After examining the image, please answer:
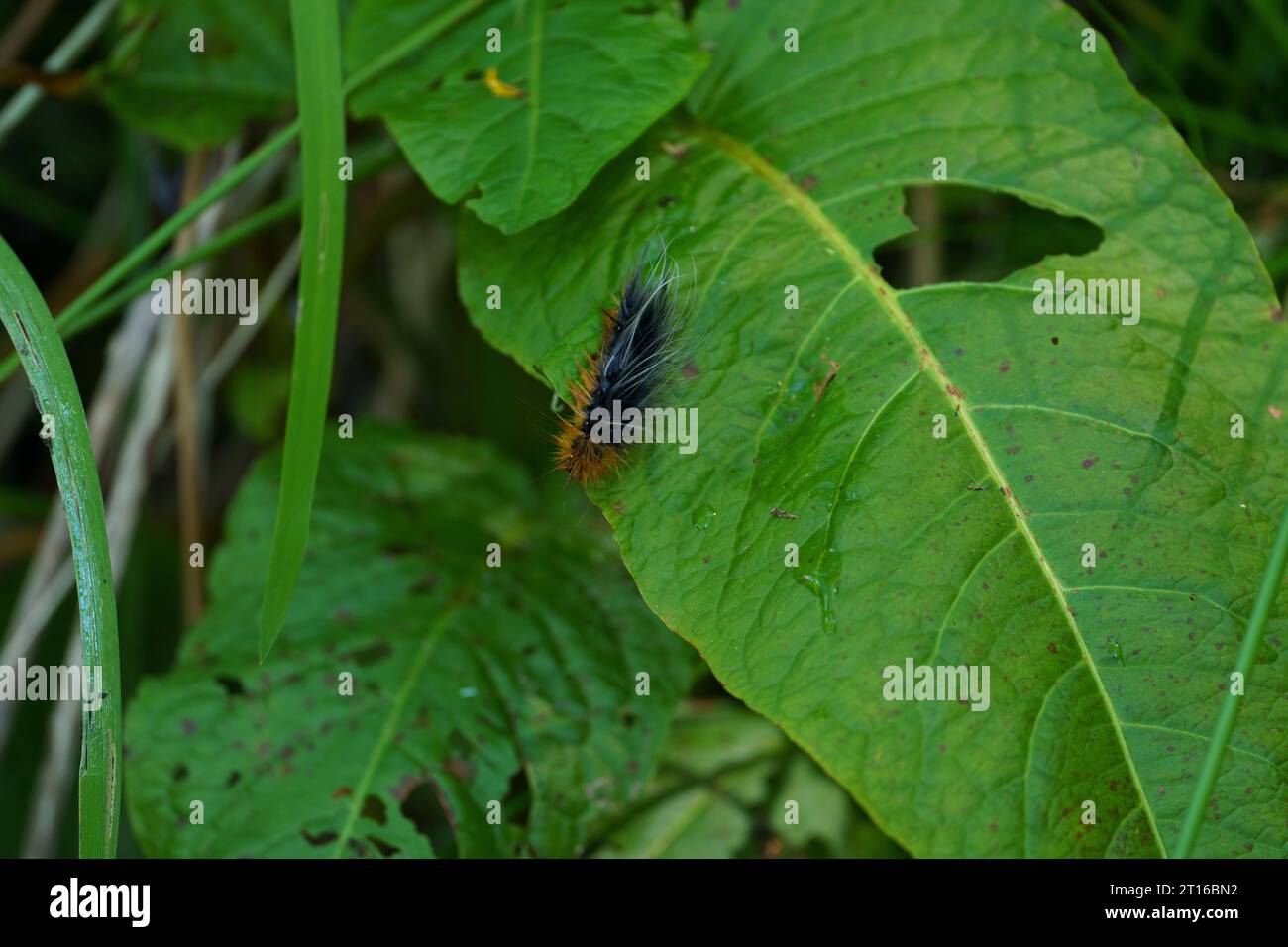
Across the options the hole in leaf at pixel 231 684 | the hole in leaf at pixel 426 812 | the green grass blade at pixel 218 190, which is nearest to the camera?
the green grass blade at pixel 218 190

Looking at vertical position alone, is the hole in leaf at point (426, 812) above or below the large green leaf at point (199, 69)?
below

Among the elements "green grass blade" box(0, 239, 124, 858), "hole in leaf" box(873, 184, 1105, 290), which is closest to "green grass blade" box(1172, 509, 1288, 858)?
"hole in leaf" box(873, 184, 1105, 290)

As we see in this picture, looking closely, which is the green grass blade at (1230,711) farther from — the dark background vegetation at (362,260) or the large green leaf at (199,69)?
the large green leaf at (199,69)

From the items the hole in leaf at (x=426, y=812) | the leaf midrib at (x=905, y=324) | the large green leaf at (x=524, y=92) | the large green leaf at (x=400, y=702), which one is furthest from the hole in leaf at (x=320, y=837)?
the leaf midrib at (x=905, y=324)

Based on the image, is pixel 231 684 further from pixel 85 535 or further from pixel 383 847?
pixel 85 535

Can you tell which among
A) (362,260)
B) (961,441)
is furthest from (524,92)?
(362,260)

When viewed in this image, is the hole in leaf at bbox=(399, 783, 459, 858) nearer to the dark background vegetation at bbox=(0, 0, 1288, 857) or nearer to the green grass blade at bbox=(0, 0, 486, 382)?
the dark background vegetation at bbox=(0, 0, 1288, 857)
